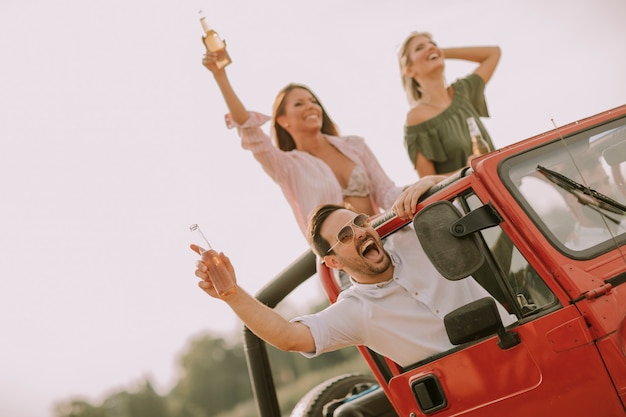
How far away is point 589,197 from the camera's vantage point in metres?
3.00

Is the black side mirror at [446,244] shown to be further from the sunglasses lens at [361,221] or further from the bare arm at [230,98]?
the bare arm at [230,98]

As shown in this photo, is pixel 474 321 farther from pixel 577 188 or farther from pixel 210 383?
pixel 210 383

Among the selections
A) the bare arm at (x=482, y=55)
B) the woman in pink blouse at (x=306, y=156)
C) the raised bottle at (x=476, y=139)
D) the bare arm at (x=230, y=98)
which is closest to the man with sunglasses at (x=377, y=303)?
the woman in pink blouse at (x=306, y=156)

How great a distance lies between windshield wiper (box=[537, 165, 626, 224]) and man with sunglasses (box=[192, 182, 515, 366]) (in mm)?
603

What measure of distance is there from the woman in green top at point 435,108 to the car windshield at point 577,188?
2.23m

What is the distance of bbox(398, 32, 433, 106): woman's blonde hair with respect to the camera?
5.78m

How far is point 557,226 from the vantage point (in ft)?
→ 9.69

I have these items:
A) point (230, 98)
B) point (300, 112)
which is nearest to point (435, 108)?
point (300, 112)

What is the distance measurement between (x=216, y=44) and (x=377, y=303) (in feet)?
8.33

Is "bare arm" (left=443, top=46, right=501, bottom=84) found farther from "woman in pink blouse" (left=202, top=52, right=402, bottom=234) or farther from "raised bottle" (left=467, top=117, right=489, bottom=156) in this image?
"woman in pink blouse" (left=202, top=52, right=402, bottom=234)

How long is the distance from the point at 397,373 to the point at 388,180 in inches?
92.0

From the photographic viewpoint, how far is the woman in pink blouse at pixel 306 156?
5.27 meters

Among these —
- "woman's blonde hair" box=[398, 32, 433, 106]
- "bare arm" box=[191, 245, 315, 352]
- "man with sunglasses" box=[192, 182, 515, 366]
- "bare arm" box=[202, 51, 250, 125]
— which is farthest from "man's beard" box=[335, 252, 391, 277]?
"woman's blonde hair" box=[398, 32, 433, 106]

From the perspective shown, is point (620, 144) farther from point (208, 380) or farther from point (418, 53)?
point (208, 380)
